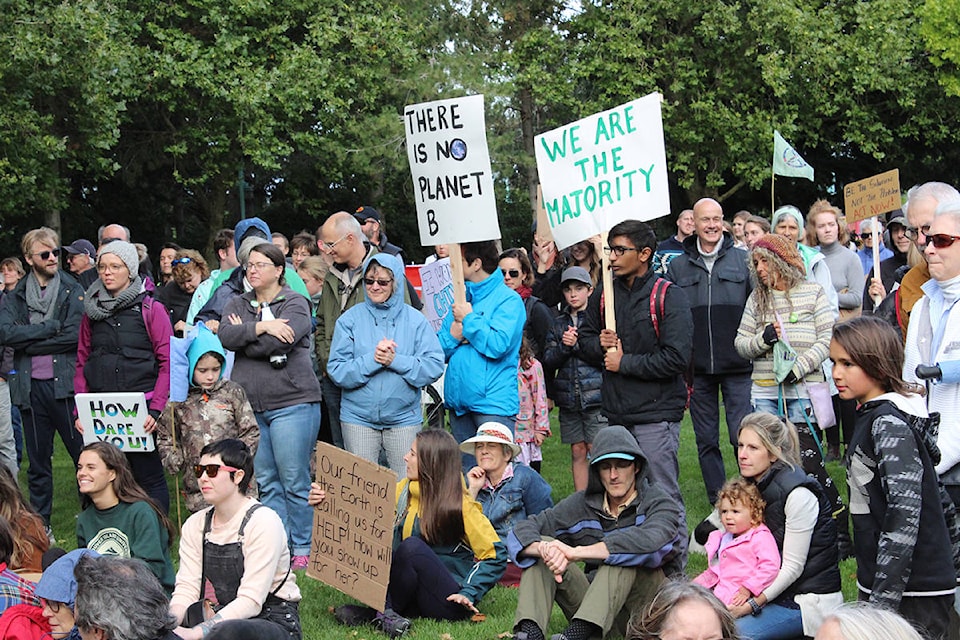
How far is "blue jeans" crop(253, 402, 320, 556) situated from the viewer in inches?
311

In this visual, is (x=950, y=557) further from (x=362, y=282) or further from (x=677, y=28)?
(x=677, y=28)

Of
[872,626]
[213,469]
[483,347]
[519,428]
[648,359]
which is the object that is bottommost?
[519,428]

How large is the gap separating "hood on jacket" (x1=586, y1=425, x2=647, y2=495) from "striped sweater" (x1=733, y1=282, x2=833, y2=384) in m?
1.99

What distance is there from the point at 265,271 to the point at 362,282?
885 mm

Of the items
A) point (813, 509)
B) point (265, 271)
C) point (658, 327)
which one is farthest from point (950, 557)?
point (265, 271)

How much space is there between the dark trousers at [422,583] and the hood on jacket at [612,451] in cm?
102

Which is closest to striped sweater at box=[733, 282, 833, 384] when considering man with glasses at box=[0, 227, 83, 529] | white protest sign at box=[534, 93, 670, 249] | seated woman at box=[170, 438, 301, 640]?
white protest sign at box=[534, 93, 670, 249]

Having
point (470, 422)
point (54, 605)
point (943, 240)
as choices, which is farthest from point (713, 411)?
point (54, 605)

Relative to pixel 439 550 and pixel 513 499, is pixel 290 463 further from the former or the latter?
pixel 513 499

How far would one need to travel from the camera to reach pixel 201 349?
7.85 m

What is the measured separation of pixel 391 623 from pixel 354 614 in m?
0.36

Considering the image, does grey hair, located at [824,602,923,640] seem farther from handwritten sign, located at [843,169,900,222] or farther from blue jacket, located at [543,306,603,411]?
handwritten sign, located at [843,169,900,222]

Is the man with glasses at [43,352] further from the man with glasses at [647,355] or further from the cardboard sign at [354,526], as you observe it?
the man with glasses at [647,355]

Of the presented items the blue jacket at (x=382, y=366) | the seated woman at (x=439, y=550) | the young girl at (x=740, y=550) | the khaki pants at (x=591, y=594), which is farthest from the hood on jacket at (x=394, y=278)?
the young girl at (x=740, y=550)
